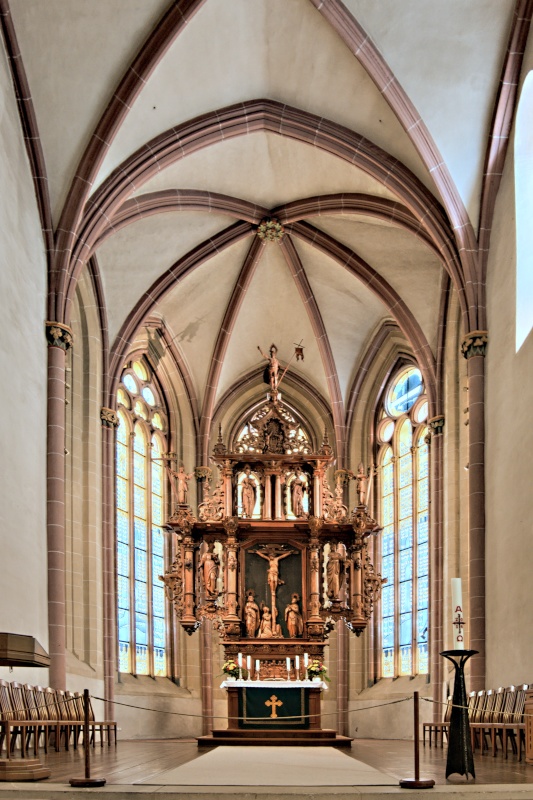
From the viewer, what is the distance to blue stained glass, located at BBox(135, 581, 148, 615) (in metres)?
24.9

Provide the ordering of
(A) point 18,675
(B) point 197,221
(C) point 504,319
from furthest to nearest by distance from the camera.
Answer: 1. (B) point 197,221
2. (C) point 504,319
3. (A) point 18,675

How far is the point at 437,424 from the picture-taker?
22781 mm

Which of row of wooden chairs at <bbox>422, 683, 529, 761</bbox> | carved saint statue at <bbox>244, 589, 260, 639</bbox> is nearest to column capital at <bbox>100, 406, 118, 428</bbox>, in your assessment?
carved saint statue at <bbox>244, 589, 260, 639</bbox>

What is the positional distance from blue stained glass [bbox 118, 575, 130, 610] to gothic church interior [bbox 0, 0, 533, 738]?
0.07 meters

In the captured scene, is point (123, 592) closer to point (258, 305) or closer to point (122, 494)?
point (122, 494)

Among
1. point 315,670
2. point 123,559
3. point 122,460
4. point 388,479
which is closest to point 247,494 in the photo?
point 315,670

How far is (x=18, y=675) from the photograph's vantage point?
623 inches

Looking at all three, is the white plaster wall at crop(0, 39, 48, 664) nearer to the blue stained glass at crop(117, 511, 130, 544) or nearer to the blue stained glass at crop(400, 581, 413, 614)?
the blue stained glass at crop(117, 511, 130, 544)

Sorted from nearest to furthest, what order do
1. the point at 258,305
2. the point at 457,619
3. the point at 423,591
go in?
1. the point at 457,619
2. the point at 423,591
3. the point at 258,305

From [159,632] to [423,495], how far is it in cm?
652

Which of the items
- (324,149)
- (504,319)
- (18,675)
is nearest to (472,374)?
(504,319)

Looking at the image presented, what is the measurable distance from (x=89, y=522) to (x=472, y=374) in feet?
25.5

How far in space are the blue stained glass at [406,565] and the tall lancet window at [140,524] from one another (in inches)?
210

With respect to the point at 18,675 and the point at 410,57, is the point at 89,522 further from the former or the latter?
the point at 410,57
